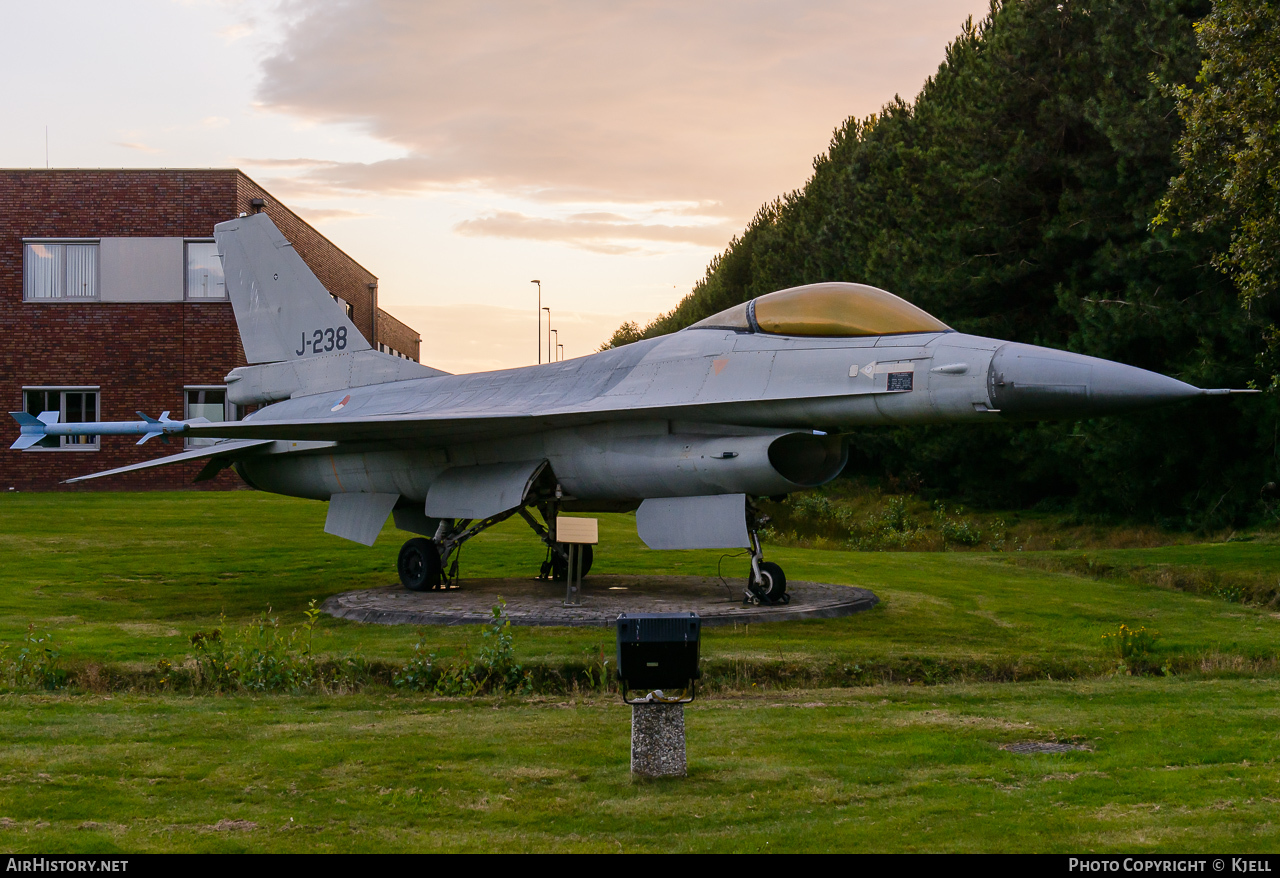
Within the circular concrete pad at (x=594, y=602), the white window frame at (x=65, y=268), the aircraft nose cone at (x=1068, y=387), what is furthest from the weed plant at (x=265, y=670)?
the white window frame at (x=65, y=268)

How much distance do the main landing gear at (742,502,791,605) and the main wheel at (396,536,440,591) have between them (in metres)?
4.09

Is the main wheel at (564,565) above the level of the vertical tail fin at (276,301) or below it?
below

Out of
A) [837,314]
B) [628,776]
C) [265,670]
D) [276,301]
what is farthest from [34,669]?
[276,301]

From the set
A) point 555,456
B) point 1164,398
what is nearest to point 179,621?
point 555,456

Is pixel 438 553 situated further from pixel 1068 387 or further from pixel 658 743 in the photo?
pixel 658 743

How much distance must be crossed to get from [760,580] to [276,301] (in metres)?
8.82

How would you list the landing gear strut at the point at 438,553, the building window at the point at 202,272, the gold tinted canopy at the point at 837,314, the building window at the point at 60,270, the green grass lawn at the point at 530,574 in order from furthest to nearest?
1. the building window at the point at 60,270
2. the building window at the point at 202,272
3. the landing gear strut at the point at 438,553
4. the gold tinted canopy at the point at 837,314
5. the green grass lawn at the point at 530,574

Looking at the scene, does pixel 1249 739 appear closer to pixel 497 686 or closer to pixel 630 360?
pixel 497 686

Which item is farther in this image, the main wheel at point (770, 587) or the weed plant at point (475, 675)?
the main wheel at point (770, 587)

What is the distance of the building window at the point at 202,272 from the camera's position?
3566cm

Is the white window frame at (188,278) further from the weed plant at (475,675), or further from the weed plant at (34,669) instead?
the weed plant at (475,675)

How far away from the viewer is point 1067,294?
26.1 meters

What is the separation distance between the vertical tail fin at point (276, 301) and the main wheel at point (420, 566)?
11.6 feet

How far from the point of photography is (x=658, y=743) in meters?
5.83
